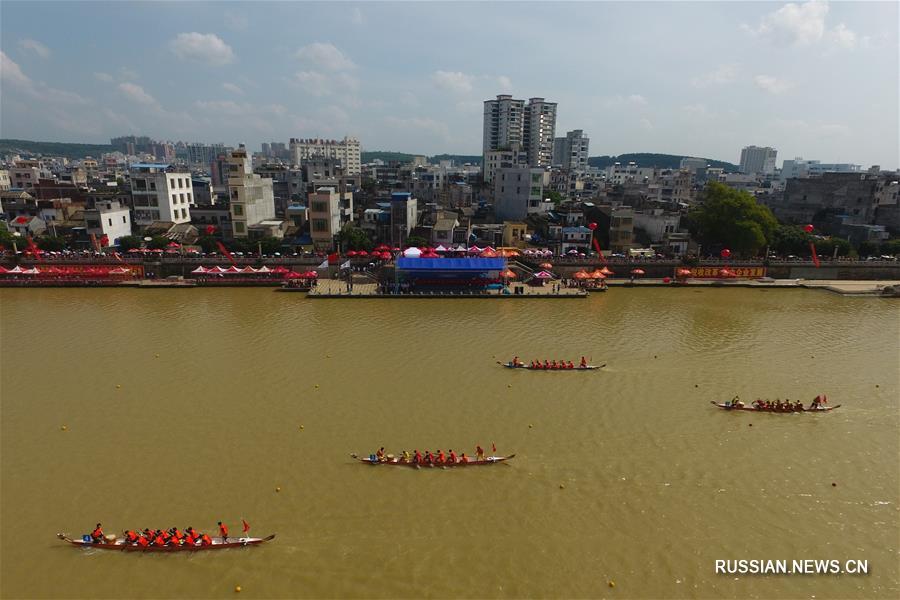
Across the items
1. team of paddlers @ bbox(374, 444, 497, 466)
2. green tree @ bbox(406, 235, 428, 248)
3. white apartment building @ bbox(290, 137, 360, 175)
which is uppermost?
white apartment building @ bbox(290, 137, 360, 175)

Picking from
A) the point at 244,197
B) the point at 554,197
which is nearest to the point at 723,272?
the point at 554,197

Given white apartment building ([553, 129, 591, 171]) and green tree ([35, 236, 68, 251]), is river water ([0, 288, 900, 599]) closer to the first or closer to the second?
green tree ([35, 236, 68, 251])

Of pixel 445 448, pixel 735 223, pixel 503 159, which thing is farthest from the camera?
pixel 503 159

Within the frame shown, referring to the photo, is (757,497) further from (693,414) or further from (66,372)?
(66,372)

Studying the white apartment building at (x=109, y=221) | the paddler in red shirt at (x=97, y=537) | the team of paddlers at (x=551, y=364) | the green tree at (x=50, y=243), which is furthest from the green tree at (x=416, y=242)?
the paddler in red shirt at (x=97, y=537)

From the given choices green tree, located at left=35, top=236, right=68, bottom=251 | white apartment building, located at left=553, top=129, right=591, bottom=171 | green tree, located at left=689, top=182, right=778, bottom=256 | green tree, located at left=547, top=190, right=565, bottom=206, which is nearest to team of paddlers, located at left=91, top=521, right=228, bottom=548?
green tree, located at left=35, top=236, right=68, bottom=251

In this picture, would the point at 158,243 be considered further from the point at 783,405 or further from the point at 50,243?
the point at 783,405

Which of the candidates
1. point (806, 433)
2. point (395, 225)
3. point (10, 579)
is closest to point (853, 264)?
point (806, 433)
